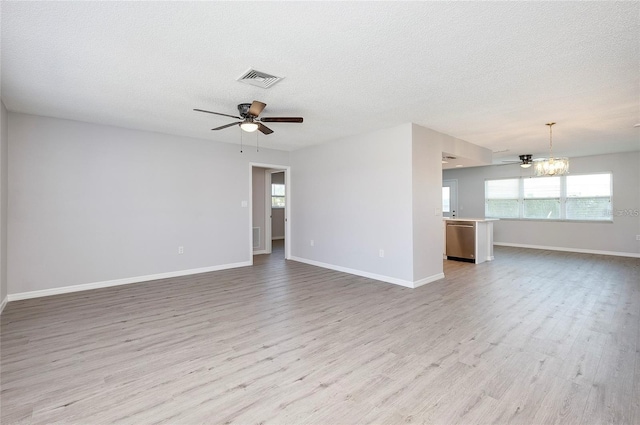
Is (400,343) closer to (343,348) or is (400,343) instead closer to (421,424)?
(343,348)

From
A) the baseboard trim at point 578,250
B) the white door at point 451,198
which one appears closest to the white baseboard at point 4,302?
the white door at point 451,198

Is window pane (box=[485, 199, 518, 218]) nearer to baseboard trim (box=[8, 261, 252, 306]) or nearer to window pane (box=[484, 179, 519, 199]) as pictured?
window pane (box=[484, 179, 519, 199])

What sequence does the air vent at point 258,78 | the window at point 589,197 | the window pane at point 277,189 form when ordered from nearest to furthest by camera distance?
1. the air vent at point 258,78
2. the window at point 589,197
3. the window pane at point 277,189

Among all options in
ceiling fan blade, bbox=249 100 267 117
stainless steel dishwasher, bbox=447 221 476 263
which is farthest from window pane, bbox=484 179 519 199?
ceiling fan blade, bbox=249 100 267 117

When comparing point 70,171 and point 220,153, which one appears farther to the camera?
point 220,153

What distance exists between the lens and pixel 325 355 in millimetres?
2506

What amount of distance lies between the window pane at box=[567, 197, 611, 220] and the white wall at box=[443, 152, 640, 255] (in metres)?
0.16

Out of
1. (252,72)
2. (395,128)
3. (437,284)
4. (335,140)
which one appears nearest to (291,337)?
(252,72)

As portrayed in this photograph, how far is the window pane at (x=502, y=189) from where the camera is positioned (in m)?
8.79

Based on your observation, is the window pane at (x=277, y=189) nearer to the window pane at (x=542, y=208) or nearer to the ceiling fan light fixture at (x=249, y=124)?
the ceiling fan light fixture at (x=249, y=124)

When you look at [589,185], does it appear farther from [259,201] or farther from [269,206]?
[259,201]

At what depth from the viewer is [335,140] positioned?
18.9 feet

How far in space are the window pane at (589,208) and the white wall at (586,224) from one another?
163 mm

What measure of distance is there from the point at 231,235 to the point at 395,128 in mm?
3689
